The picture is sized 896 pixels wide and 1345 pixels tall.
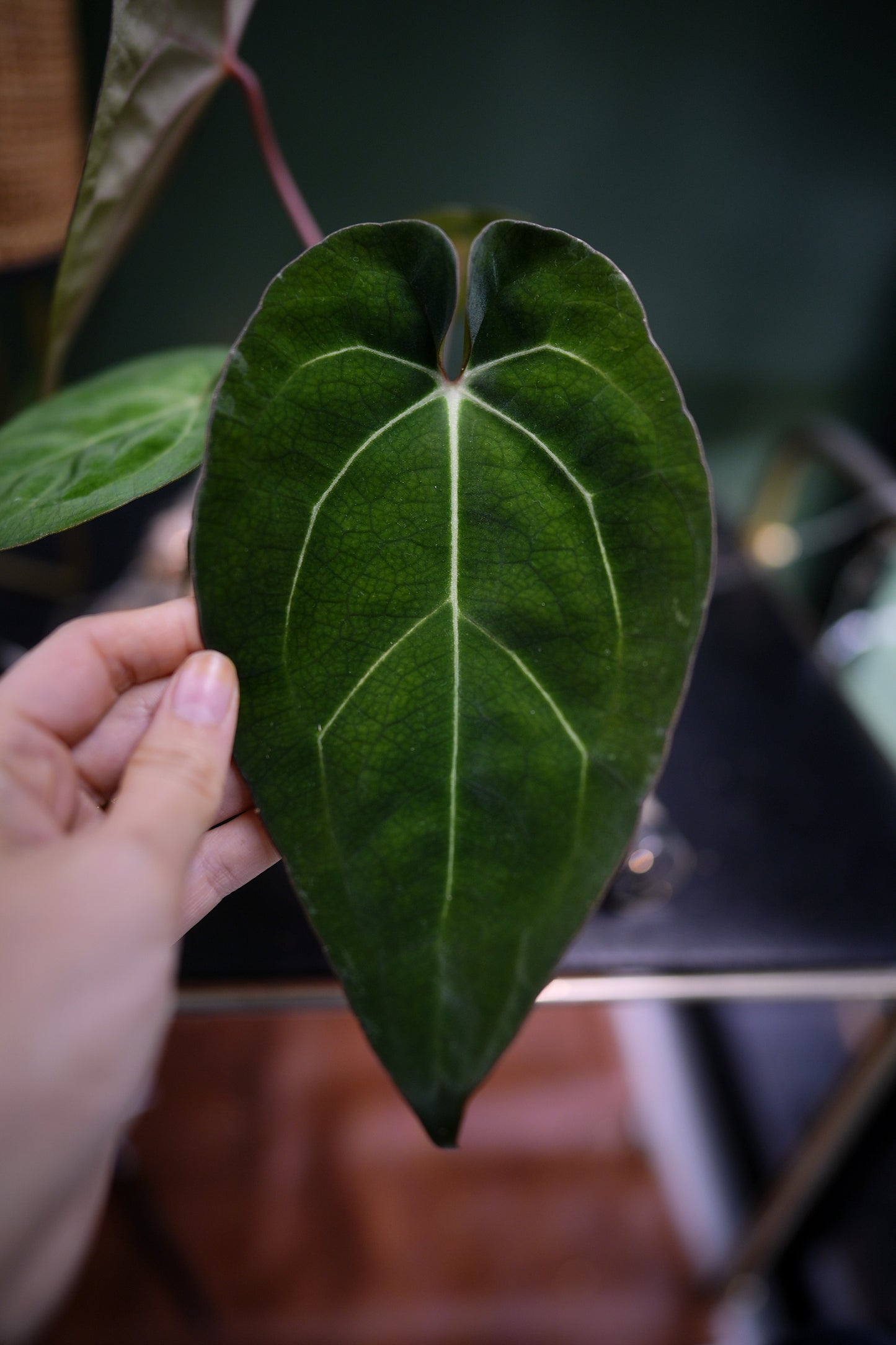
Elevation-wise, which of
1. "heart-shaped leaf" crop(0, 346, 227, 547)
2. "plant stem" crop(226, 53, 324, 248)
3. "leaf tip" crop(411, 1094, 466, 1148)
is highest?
"plant stem" crop(226, 53, 324, 248)

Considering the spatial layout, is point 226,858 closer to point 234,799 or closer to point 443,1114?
point 234,799

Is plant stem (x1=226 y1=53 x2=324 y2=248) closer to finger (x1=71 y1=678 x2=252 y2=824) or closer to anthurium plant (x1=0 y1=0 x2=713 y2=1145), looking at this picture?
anthurium plant (x1=0 y1=0 x2=713 y2=1145)

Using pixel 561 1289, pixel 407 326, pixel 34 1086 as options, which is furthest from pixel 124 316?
pixel 561 1289

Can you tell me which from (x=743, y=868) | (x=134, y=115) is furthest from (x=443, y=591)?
(x=743, y=868)

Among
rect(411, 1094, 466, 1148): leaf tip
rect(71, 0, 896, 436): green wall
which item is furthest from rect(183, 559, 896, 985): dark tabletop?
rect(71, 0, 896, 436): green wall

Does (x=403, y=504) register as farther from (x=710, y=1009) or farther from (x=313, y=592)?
(x=710, y=1009)

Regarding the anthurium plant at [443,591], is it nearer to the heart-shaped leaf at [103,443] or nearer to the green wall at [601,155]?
the heart-shaped leaf at [103,443]
